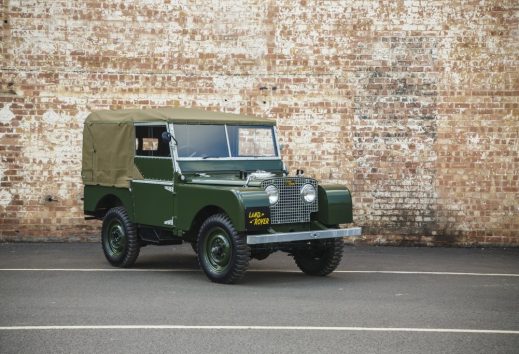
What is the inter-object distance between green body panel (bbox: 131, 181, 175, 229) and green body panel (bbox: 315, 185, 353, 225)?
1916 mm

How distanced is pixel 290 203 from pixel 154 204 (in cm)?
190

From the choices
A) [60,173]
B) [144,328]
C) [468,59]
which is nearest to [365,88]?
[468,59]

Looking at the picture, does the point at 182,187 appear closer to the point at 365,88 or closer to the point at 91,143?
the point at 91,143

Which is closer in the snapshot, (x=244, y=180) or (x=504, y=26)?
(x=244, y=180)

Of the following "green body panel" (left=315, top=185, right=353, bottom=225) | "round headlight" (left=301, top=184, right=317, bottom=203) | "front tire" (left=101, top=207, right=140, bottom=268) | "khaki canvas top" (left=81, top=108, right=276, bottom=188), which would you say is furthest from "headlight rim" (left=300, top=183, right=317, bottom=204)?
"front tire" (left=101, top=207, right=140, bottom=268)

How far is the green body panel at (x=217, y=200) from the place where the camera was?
30.1ft

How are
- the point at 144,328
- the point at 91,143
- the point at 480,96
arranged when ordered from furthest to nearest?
the point at 480,96
the point at 91,143
the point at 144,328

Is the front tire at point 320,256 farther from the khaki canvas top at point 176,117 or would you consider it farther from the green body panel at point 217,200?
the khaki canvas top at point 176,117

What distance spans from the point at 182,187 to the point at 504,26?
7284 millimetres

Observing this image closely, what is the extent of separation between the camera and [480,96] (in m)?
14.1

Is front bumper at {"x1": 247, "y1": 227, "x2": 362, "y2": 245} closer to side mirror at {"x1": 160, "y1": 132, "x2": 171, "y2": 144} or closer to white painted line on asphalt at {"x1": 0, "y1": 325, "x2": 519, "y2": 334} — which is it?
side mirror at {"x1": 160, "y1": 132, "x2": 171, "y2": 144}

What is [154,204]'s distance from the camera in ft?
34.4

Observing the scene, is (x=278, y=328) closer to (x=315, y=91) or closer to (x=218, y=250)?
(x=218, y=250)

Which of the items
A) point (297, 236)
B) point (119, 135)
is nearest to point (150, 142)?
point (119, 135)
